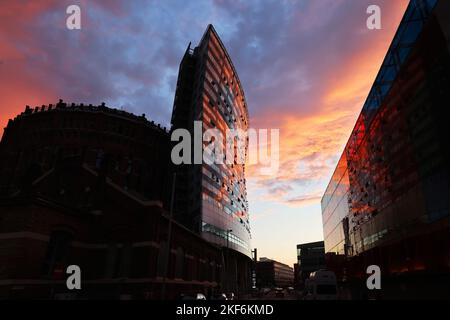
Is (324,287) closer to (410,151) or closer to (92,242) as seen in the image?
(410,151)

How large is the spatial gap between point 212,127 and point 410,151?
5368 centimetres

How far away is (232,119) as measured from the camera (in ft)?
318

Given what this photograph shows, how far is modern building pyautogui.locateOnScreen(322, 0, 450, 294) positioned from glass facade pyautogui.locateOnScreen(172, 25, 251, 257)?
32.2 meters

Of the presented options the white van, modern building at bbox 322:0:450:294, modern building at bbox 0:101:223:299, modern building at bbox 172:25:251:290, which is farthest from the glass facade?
the white van

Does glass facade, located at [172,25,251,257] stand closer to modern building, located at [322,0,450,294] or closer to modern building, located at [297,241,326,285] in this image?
modern building, located at [322,0,450,294]

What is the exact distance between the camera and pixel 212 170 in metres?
73.8

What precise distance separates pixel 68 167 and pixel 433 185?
33.8m

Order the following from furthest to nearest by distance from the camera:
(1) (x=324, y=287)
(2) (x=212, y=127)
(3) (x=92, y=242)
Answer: (2) (x=212, y=127) → (1) (x=324, y=287) → (3) (x=92, y=242)

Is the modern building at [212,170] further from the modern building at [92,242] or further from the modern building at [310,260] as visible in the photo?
the modern building at [310,260]

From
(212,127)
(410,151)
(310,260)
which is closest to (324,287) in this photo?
(410,151)

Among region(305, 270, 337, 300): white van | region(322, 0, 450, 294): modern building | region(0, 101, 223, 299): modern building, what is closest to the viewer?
region(0, 101, 223, 299): modern building

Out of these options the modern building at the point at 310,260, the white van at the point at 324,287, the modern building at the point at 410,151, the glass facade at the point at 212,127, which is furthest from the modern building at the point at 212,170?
the modern building at the point at 310,260

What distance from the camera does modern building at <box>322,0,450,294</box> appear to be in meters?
25.0
